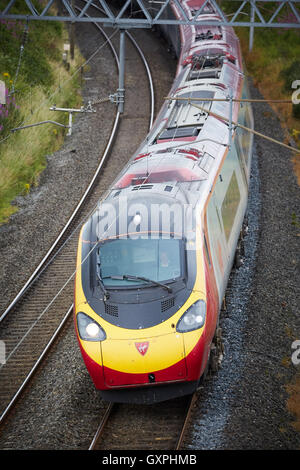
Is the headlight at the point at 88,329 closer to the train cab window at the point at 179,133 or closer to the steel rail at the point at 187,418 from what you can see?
the steel rail at the point at 187,418

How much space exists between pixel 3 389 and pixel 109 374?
2936mm

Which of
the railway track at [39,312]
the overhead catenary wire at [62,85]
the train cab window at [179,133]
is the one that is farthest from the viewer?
the overhead catenary wire at [62,85]

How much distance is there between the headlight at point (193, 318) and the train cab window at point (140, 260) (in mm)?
606

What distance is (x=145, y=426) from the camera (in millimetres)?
9555

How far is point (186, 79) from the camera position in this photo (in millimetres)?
17922

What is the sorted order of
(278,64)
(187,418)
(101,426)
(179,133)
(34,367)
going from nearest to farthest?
(101,426) → (187,418) → (34,367) → (179,133) → (278,64)

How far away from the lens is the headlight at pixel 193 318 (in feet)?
30.5

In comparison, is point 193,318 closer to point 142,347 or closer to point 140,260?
point 142,347

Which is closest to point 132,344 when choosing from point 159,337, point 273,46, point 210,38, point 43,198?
point 159,337

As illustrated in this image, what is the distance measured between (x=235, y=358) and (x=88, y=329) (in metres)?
3.02

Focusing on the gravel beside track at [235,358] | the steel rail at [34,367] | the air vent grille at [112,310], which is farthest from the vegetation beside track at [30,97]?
the air vent grille at [112,310]

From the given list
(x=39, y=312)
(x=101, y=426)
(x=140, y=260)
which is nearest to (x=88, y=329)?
(x=140, y=260)

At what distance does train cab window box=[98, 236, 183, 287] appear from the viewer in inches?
387
